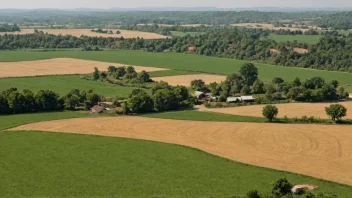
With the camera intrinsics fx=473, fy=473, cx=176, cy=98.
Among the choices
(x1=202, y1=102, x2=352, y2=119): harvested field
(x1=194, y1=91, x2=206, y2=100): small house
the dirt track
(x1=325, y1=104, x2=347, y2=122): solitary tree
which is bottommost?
(x1=194, y1=91, x2=206, y2=100): small house

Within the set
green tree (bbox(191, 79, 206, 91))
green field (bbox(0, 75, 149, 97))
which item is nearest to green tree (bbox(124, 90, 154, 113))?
green field (bbox(0, 75, 149, 97))

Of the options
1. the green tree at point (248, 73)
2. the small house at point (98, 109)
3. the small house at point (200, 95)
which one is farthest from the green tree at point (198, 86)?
the small house at point (98, 109)

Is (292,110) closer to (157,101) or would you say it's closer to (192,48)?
(157,101)

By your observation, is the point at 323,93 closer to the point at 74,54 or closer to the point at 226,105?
the point at 226,105

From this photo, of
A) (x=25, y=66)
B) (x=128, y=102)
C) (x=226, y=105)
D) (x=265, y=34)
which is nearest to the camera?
(x=128, y=102)

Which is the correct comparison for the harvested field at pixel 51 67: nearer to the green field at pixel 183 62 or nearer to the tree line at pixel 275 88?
the green field at pixel 183 62

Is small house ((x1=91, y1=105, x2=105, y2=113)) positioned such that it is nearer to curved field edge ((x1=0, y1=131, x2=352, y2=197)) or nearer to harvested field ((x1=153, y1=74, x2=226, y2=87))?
curved field edge ((x1=0, y1=131, x2=352, y2=197))

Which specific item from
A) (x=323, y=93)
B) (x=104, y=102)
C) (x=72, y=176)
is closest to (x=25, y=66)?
(x=104, y=102)

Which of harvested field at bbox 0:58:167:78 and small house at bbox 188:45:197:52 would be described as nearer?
harvested field at bbox 0:58:167:78
